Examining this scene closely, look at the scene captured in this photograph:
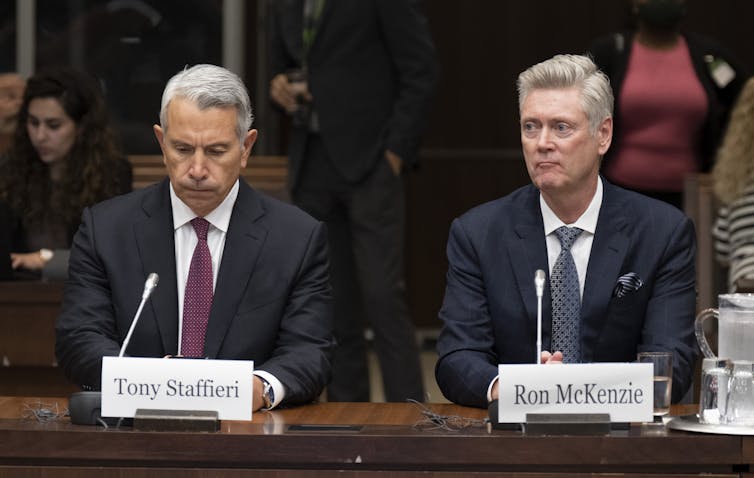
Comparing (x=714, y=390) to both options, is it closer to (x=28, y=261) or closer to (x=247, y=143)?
(x=247, y=143)

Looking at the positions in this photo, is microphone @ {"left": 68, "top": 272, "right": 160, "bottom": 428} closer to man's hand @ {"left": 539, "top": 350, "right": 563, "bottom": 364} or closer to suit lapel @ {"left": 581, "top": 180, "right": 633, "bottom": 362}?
man's hand @ {"left": 539, "top": 350, "right": 563, "bottom": 364}

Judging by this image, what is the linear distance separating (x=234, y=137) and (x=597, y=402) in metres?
1.17

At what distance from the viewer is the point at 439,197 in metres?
8.83

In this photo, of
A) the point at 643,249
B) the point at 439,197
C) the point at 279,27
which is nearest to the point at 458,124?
the point at 439,197

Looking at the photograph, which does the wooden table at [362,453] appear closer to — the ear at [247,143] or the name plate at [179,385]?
the name plate at [179,385]

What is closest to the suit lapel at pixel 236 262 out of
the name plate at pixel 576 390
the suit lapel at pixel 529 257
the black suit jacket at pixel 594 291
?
the black suit jacket at pixel 594 291

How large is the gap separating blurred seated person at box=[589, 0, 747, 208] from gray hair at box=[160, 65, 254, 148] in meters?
2.69

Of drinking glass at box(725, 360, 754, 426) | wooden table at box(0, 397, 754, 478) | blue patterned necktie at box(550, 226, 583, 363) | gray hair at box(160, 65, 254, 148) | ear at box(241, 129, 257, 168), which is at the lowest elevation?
wooden table at box(0, 397, 754, 478)

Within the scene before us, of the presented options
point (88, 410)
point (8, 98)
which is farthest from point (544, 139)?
point (8, 98)

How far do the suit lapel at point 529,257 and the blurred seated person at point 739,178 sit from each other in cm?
208

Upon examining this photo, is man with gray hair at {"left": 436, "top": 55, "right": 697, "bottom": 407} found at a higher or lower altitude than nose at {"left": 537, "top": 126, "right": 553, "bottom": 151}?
lower

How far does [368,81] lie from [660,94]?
44.9 inches

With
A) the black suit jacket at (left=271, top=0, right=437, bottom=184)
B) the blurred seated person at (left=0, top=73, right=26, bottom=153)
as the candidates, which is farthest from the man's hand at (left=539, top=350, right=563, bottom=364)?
the blurred seated person at (left=0, top=73, right=26, bottom=153)

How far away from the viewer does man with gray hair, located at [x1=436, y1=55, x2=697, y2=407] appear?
11.7 ft
